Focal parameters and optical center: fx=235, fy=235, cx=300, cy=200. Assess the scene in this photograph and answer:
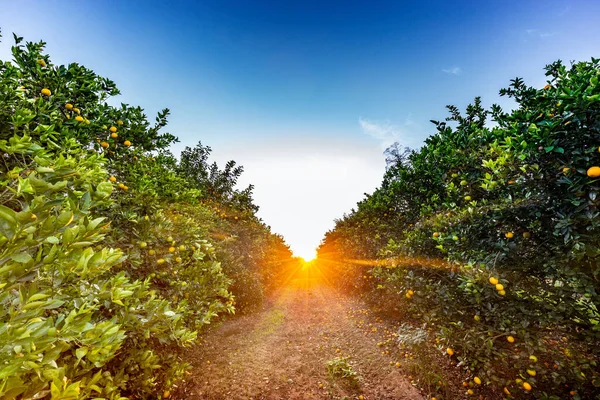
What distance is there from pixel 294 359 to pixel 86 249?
5559 mm

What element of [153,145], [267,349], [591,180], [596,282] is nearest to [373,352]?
[267,349]

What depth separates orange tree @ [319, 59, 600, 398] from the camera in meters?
2.41

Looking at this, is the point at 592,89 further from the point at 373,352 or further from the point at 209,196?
the point at 209,196

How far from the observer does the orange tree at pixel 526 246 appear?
2410mm

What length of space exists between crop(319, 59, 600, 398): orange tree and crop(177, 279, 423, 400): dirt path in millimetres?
1826

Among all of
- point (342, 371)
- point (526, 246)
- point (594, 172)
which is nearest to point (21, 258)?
point (594, 172)

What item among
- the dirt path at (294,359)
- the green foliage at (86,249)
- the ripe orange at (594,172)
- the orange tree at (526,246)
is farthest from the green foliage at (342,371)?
the ripe orange at (594,172)

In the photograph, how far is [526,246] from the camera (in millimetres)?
3219

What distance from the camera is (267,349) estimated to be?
20.0 feet

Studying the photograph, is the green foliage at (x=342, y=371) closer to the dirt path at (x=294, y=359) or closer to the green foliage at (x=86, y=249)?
the dirt path at (x=294, y=359)

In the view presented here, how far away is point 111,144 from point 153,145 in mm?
739

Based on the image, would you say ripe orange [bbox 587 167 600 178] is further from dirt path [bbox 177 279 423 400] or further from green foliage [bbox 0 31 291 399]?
dirt path [bbox 177 279 423 400]

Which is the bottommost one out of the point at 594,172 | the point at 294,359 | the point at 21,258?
the point at 294,359

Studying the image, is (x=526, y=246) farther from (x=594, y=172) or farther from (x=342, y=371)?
(x=342, y=371)
